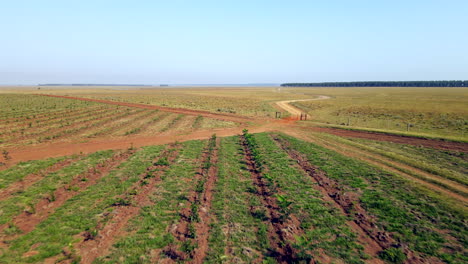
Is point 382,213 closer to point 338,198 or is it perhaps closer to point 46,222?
point 338,198

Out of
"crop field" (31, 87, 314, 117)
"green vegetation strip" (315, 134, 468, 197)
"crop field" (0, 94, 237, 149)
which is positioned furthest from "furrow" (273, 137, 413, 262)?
"crop field" (31, 87, 314, 117)

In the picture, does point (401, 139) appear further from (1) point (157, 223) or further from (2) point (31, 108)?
(2) point (31, 108)

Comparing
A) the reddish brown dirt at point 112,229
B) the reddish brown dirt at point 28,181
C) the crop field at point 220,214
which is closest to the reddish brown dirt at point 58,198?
the crop field at point 220,214

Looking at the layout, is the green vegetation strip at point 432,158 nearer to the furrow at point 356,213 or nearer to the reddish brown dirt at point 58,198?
the furrow at point 356,213

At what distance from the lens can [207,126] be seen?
29.5 metres

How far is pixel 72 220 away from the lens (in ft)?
28.6

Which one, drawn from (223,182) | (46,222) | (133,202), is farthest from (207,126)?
(46,222)

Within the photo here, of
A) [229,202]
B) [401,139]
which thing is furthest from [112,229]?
[401,139]

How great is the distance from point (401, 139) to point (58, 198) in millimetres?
28662

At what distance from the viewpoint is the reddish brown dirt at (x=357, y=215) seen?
312 inches

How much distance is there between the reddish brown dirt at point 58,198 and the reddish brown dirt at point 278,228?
8775 mm

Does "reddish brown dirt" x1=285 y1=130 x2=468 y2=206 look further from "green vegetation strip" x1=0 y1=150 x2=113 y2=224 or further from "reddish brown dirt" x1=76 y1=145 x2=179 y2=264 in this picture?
"green vegetation strip" x1=0 y1=150 x2=113 y2=224

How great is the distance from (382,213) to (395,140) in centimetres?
1706

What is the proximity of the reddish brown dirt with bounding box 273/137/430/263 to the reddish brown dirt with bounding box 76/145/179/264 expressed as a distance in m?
8.77
